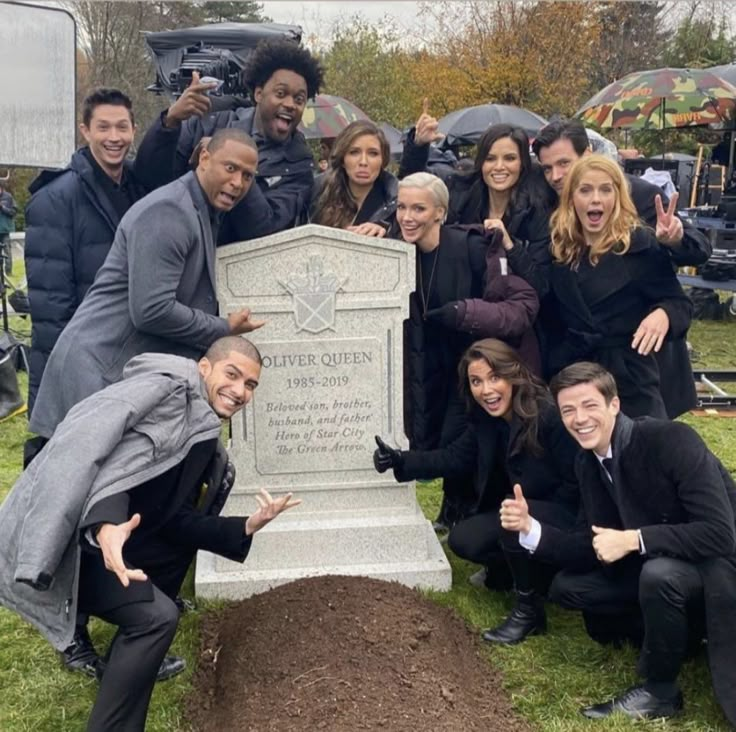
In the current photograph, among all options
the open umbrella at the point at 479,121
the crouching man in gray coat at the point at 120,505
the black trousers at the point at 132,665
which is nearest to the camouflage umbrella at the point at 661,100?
the open umbrella at the point at 479,121

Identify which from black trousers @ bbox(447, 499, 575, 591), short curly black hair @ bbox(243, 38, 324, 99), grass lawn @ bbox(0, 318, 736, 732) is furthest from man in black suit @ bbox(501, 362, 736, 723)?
short curly black hair @ bbox(243, 38, 324, 99)

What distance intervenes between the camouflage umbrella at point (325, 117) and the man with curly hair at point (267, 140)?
7.56 meters

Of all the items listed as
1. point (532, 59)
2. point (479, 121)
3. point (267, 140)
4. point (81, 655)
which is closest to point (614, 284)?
point (267, 140)

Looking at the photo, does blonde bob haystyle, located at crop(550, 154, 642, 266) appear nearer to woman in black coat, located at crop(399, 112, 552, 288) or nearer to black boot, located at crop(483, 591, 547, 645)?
woman in black coat, located at crop(399, 112, 552, 288)

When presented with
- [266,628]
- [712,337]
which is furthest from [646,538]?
[712,337]

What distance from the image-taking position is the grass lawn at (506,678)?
3.47 m

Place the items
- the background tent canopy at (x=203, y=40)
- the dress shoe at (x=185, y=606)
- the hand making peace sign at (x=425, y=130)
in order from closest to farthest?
the dress shoe at (x=185, y=606) → the hand making peace sign at (x=425, y=130) → the background tent canopy at (x=203, y=40)

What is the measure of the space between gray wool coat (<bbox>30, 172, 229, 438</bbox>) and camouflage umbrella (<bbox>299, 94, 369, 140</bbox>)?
863 centimetres

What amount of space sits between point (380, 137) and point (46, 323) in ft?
5.86

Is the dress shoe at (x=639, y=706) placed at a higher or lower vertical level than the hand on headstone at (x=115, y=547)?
lower

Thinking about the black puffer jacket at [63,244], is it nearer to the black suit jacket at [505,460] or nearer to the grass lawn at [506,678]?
the grass lawn at [506,678]

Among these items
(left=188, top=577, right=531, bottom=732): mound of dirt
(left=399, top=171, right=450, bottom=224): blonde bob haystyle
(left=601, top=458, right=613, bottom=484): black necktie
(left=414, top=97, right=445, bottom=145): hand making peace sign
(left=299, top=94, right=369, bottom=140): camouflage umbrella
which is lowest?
(left=188, top=577, right=531, bottom=732): mound of dirt

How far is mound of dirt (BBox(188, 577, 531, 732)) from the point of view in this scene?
10.5ft

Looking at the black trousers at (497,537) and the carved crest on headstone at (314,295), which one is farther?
the carved crest on headstone at (314,295)
